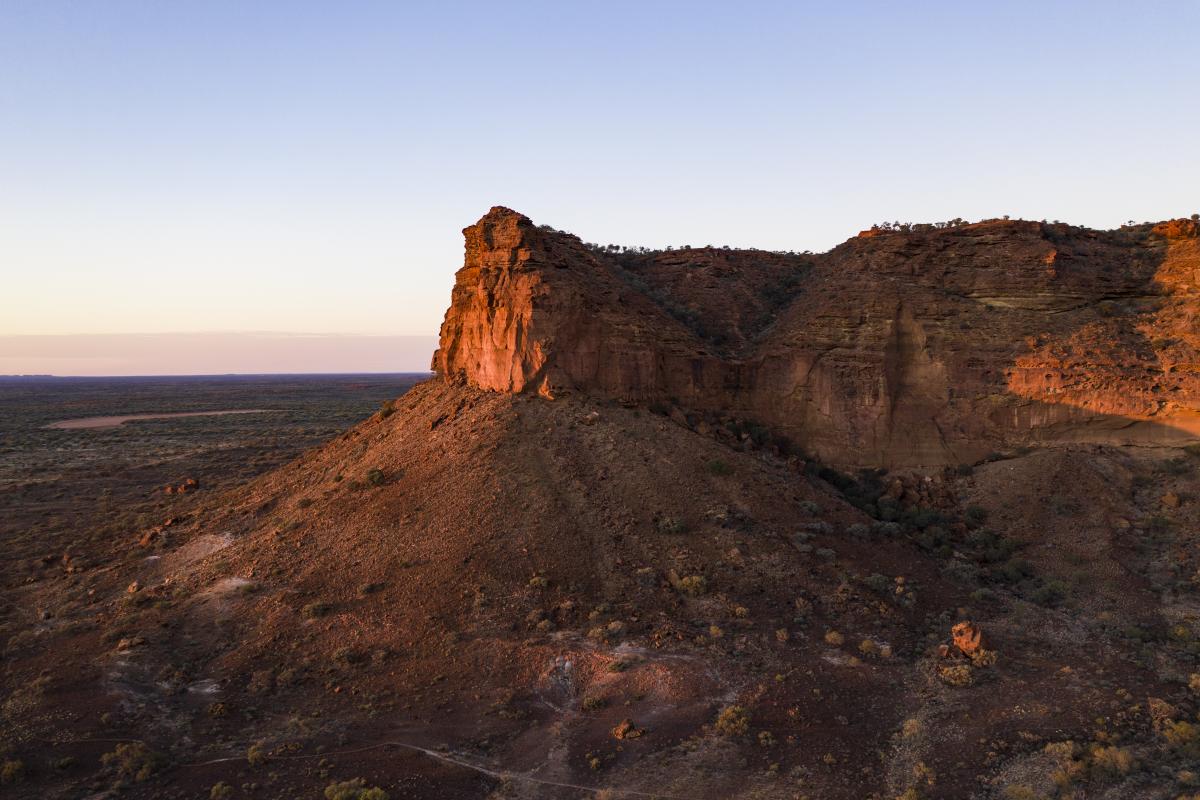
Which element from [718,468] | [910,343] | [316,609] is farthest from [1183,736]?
[316,609]

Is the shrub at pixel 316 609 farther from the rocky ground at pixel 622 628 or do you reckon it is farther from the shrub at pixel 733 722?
the shrub at pixel 733 722

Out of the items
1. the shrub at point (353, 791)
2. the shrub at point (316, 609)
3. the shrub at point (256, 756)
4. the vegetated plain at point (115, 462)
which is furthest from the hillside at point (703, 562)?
the vegetated plain at point (115, 462)

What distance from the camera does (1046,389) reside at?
61.2ft

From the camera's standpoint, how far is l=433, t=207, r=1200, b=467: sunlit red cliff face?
18.5m

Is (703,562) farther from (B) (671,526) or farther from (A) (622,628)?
(A) (622,628)

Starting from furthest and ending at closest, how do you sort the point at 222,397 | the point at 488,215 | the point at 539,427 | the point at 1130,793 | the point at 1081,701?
the point at 222,397, the point at 488,215, the point at 539,427, the point at 1081,701, the point at 1130,793

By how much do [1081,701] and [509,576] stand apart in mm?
9539

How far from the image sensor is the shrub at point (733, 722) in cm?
992

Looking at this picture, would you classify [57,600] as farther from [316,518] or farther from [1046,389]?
[1046,389]

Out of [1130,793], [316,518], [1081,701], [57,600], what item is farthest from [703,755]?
[57,600]

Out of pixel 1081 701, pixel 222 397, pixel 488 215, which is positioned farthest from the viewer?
pixel 222 397

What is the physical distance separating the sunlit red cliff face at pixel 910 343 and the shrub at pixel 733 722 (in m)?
10.1

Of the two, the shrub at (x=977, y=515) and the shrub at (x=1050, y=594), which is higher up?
the shrub at (x=977, y=515)

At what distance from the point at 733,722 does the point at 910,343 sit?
533 inches
